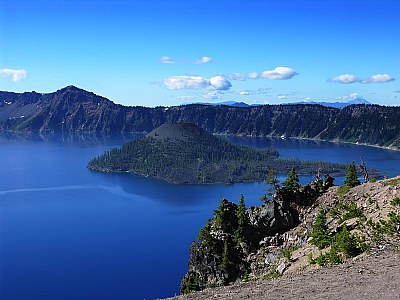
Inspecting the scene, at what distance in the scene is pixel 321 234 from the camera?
47.0 metres

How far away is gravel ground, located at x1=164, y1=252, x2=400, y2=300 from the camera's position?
3079 cm

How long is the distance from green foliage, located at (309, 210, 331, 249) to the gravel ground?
792 cm

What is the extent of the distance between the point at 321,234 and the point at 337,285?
1462 centimetres

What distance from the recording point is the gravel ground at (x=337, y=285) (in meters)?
30.8

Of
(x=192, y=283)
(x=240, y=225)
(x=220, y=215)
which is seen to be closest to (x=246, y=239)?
(x=240, y=225)

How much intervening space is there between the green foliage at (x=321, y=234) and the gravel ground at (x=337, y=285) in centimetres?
792

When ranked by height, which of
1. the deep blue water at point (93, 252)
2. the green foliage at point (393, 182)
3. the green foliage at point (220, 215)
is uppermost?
the green foliage at point (393, 182)

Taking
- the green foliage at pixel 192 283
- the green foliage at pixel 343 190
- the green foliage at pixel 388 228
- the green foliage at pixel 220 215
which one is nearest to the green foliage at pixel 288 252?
the green foliage at pixel 388 228

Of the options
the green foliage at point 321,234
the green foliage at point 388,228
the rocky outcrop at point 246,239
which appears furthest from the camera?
the rocky outcrop at point 246,239

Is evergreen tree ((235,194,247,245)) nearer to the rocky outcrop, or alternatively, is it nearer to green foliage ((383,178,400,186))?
the rocky outcrop

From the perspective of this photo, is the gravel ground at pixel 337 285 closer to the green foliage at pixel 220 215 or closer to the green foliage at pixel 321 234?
the green foliage at pixel 321 234

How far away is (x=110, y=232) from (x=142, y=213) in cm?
3247

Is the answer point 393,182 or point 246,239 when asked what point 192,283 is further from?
point 393,182

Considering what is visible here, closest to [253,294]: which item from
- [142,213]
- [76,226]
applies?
[76,226]
